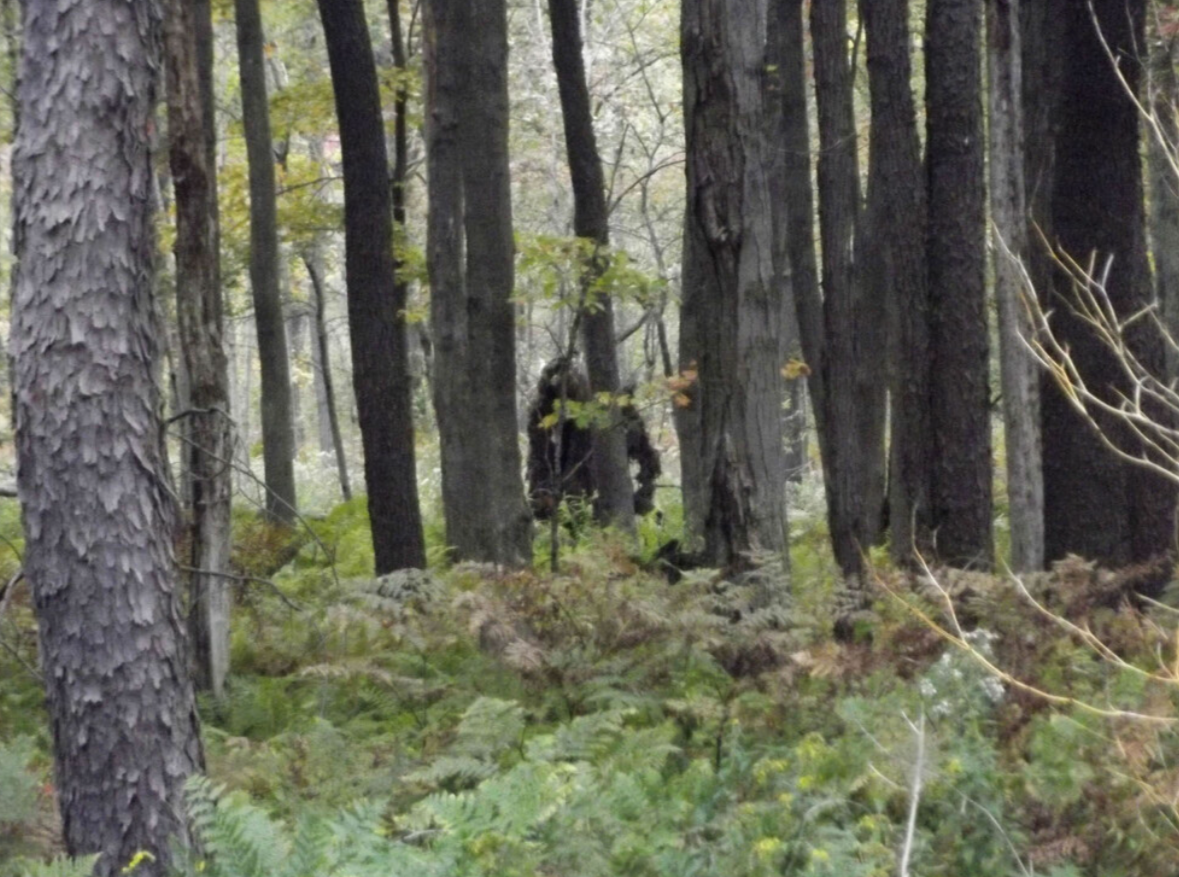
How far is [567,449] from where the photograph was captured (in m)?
17.5

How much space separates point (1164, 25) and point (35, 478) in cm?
1205

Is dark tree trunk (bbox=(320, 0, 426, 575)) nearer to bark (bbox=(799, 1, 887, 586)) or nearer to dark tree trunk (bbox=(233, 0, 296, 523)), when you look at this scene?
bark (bbox=(799, 1, 887, 586))

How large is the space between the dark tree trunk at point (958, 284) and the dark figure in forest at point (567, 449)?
588cm

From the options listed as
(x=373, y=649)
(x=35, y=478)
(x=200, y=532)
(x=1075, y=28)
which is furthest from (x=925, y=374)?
(x=35, y=478)

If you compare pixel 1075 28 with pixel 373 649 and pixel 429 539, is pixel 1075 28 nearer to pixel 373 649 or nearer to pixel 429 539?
pixel 373 649

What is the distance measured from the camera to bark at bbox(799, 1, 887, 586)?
37.4ft

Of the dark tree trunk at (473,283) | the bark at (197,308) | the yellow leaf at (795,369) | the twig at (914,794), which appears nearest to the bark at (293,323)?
the yellow leaf at (795,369)

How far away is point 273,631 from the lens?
31.4ft

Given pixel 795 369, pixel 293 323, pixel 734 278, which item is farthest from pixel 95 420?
pixel 293 323

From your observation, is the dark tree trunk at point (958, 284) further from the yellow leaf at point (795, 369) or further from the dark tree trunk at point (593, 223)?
the yellow leaf at point (795, 369)

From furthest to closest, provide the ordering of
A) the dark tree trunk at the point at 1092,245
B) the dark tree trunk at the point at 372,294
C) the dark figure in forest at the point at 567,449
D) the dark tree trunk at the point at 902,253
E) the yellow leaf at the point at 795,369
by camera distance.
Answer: the dark figure in forest at the point at 567,449 < the yellow leaf at the point at 795,369 < the dark tree trunk at the point at 372,294 < the dark tree trunk at the point at 902,253 < the dark tree trunk at the point at 1092,245


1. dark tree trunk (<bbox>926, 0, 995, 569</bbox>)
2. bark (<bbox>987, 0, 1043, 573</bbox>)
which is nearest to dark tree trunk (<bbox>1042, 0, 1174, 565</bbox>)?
bark (<bbox>987, 0, 1043, 573</bbox>)

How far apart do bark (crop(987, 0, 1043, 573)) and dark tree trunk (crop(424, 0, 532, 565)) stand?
4026mm

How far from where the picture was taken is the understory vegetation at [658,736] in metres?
4.98
